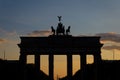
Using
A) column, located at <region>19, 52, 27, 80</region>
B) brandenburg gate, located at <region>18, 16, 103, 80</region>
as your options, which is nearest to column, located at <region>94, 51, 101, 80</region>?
brandenburg gate, located at <region>18, 16, 103, 80</region>

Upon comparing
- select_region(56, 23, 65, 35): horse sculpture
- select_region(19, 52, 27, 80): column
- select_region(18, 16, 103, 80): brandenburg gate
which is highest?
select_region(56, 23, 65, 35): horse sculpture

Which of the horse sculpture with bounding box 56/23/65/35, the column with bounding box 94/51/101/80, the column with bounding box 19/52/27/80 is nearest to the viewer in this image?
the horse sculpture with bounding box 56/23/65/35

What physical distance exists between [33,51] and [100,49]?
14.5 m

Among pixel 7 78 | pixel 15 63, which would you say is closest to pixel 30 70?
pixel 15 63

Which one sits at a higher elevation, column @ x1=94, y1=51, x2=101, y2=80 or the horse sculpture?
the horse sculpture

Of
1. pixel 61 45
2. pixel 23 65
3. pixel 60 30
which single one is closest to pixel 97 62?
pixel 61 45

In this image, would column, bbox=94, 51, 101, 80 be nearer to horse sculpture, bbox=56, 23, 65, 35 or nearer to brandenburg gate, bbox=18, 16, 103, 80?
brandenburg gate, bbox=18, 16, 103, 80

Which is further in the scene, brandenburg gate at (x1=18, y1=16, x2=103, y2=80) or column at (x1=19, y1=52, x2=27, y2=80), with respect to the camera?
column at (x1=19, y1=52, x2=27, y2=80)

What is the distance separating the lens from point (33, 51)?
128 meters

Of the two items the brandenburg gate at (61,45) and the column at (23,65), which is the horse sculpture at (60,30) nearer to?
the brandenburg gate at (61,45)

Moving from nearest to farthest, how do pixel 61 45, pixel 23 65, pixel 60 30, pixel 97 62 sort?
pixel 60 30 → pixel 61 45 → pixel 97 62 → pixel 23 65

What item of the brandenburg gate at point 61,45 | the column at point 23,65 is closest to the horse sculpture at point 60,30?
the brandenburg gate at point 61,45

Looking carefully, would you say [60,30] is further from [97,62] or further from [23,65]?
[23,65]

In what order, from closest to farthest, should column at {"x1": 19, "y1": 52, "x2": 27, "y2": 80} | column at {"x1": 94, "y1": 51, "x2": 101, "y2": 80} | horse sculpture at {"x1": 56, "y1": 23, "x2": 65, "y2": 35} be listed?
horse sculpture at {"x1": 56, "y1": 23, "x2": 65, "y2": 35}, column at {"x1": 94, "y1": 51, "x2": 101, "y2": 80}, column at {"x1": 19, "y1": 52, "x2": 27, "y2": 80}
